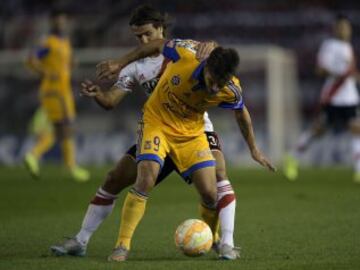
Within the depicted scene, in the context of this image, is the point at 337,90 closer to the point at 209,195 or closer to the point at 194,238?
the point at 209,195

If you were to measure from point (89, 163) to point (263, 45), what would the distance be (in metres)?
5.16

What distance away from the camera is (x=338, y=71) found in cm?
1620

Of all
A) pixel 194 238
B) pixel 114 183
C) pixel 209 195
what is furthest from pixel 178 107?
pixel 194 238

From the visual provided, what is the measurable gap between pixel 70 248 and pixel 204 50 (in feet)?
5.97

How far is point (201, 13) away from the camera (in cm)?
2442

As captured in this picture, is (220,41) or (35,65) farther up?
(35,65)

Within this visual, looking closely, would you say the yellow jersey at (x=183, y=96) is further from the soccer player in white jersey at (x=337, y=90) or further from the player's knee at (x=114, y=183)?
the soccer player in white jersey at (x=337, y=90)

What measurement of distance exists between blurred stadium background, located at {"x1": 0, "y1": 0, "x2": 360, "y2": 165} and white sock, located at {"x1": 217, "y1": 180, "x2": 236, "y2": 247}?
13.3 meters

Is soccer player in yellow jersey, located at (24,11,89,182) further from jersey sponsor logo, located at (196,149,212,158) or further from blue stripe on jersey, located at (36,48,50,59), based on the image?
jersey sponsor logo, located at (196,149,212,158)

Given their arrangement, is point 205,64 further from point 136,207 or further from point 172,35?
point 172,35

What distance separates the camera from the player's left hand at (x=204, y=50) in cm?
750

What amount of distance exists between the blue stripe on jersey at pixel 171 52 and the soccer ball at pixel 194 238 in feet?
3.96

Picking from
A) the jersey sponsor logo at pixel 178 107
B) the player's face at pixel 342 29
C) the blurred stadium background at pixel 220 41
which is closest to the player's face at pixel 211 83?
the jersey sponsor logo at pixel 178 107

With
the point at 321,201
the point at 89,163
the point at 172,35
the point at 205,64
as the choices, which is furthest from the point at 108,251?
the point at 172,35
